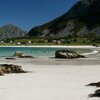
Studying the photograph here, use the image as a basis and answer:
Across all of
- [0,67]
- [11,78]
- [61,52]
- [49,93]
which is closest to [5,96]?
[49,93]

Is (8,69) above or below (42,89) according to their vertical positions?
above

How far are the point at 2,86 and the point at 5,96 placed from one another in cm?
400

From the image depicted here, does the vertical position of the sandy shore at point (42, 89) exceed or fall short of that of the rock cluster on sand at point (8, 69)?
it falls short

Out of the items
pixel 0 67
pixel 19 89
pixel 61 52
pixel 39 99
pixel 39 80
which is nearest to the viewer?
pixel 39 99

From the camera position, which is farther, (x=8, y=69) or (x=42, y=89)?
(x=8, y=69)

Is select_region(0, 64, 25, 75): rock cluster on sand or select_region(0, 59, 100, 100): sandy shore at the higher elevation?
select_region(0, 64, 25, 75): rock cluster on sand

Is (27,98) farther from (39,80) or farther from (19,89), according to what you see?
(39,80)

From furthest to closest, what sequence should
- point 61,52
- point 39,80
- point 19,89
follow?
point 61,52 < point 39,80 < point 19,89

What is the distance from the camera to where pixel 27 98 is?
66.9 ft

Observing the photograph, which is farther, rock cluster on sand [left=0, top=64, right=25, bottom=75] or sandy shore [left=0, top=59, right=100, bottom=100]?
rock cluster on sand [left=0, top=64, right=25, bottom=75]

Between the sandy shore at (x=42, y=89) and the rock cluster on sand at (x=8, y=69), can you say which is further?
the rock cluster on sand at (x=8, y=69)

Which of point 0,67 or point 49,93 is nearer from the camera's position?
point 49,93

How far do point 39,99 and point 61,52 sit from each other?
5011 centimetres

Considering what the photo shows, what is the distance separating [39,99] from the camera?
793 inches
